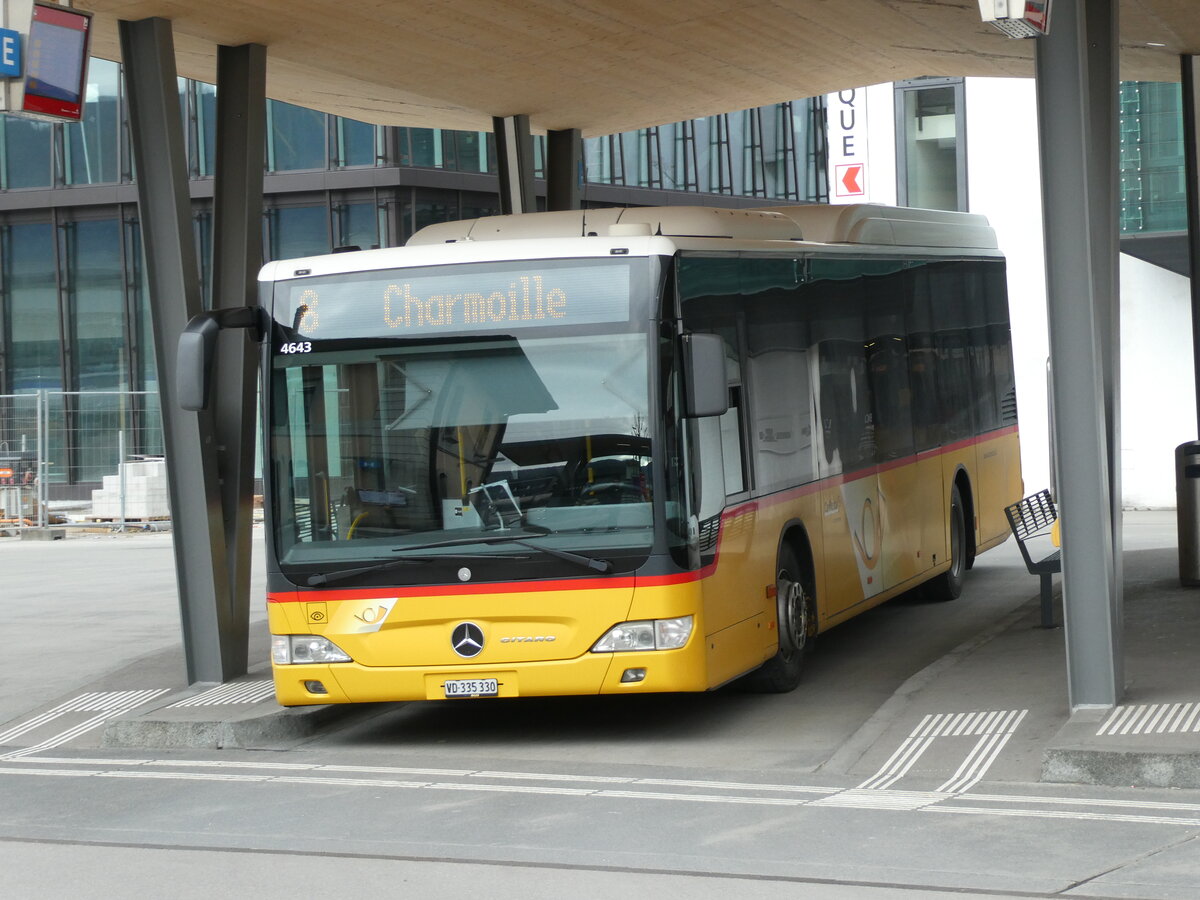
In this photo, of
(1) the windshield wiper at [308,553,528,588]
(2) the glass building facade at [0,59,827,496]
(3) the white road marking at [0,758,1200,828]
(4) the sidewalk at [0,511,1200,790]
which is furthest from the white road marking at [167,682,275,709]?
(2) the glass building facade at [0,59,827,496]

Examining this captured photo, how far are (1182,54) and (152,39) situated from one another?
984 centimetres

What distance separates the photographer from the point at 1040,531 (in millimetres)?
15406

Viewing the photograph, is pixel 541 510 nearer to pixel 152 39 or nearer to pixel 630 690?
pixel 630 690

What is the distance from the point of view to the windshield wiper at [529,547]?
9.57 m

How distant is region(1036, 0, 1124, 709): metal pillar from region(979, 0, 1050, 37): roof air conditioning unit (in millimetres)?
731

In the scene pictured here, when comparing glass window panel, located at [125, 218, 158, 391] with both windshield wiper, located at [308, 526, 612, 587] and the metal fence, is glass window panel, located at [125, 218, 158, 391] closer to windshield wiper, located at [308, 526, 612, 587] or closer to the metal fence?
the metal fence

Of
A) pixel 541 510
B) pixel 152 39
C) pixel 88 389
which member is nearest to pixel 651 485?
pixel 541 510

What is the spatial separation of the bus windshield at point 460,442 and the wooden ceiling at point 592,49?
3137mm

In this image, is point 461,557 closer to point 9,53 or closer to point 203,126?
point 9,53

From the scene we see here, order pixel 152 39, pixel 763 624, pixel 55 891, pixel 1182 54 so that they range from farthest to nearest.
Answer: pixel 1182 54, pixel 152 39, pixel 763 624, pixel 55 891

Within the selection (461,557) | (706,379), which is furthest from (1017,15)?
(461,557)

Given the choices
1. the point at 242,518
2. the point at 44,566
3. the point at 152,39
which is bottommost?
the point at 44,566

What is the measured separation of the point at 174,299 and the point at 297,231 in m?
22.8

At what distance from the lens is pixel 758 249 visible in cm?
1123
